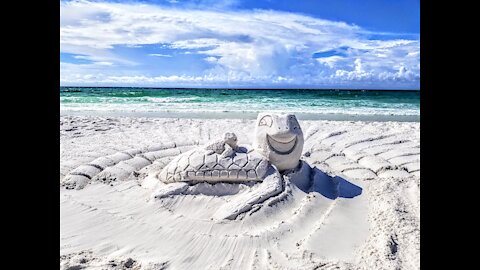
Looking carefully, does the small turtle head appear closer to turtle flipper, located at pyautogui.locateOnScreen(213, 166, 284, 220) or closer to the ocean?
turtle flipper, located at pyautogui.locateOnScreen(213, 166, 284, 220)

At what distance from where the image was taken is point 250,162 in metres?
4.56

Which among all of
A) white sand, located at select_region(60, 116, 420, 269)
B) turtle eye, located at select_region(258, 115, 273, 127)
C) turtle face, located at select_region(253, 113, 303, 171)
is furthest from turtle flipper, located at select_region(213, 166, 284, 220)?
turtle eye, located at select_region(258, 115, 273, 127)

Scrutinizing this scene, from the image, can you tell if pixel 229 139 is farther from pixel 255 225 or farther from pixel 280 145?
pixel 255 225

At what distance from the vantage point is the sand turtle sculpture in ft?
14.2

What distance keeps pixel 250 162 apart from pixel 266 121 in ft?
2.08

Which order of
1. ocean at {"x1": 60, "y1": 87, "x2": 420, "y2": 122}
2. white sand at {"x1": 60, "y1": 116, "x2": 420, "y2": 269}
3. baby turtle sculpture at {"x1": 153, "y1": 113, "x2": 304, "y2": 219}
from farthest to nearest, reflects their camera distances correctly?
1. ocean at {"x1": 60, "y1": 87, "x2": 420, "y2": 122}
2. baby turtle sculpture at {"x1": 153, "y1": 113, "x2": 304, "y2": 219}
3. white sand at {"x1": 60, "y1": 116, "x2": 420, "y2": 269}

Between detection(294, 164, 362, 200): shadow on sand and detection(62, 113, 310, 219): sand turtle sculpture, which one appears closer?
detection(62, 113, 310, 219): sand turtle sculpture

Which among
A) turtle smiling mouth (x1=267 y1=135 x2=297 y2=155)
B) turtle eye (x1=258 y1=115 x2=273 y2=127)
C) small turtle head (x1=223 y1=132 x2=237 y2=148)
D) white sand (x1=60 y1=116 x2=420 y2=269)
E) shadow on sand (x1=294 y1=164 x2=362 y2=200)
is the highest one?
turtle eye (x1=258 y1=115 x2=273 y2=127)

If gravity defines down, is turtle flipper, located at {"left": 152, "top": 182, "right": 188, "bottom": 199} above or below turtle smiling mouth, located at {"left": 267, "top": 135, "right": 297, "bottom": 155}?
below

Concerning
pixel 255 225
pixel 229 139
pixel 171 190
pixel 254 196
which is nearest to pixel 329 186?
pixel 254 196
